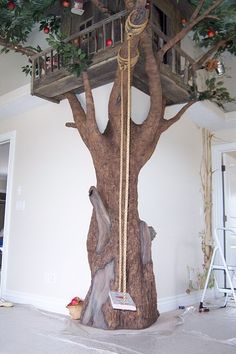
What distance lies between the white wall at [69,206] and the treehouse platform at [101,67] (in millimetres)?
283

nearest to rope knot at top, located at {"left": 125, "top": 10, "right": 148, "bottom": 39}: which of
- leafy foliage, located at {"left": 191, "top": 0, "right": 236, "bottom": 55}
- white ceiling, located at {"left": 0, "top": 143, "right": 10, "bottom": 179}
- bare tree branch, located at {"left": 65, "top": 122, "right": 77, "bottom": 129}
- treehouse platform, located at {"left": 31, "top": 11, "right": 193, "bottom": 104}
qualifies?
treehouse platform, located at {"left": 31, "top": 11, "right": 193, "bottom": 104}

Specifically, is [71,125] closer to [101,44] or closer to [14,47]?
[101,44]

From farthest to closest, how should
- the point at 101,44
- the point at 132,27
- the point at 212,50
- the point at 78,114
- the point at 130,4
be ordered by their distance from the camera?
the point at 212,50
the point at 78,114
the point at 101,44
the point at 130,4
the point at 132,27

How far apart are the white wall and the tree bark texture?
319 millimetres

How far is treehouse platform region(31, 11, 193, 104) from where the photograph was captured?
2989mm

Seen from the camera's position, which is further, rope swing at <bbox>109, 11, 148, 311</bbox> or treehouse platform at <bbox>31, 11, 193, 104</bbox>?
treehouse platform at <bbox>31, 11, 193, 104</bbox>

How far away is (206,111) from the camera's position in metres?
4.37

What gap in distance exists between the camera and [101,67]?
308 cm

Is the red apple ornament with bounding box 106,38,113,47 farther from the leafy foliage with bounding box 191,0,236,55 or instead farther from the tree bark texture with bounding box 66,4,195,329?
the leafy foliage with bounding box 191,0,236,55

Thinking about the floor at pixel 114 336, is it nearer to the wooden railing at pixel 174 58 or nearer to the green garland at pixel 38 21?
the green garland at pixel 38 21

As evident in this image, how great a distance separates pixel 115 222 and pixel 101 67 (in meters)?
1.39

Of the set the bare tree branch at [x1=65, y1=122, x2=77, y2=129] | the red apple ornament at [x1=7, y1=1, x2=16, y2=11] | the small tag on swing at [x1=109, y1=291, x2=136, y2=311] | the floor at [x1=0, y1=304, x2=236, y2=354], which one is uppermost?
the red apple ornament at [x1=7, y1=1, x2=16, y2=11]

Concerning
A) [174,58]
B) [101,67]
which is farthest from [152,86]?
[174,58]

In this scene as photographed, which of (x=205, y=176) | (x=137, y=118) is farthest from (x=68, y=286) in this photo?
(x=205, y=176)
